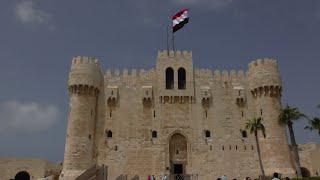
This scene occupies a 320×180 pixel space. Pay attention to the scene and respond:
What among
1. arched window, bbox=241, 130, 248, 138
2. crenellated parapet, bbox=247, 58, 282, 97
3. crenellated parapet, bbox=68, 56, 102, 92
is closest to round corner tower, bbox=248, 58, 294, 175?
crenellated parapet, bbox=247, 58, 282, 97

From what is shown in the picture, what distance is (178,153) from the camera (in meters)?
35.8

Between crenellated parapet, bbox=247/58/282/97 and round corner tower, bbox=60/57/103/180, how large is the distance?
49.3ft

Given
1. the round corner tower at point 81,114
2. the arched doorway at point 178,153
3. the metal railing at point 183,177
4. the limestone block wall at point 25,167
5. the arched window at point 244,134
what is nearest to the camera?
the round corner tower at point 81,114

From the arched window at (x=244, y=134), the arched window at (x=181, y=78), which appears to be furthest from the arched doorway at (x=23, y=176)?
the arched window at (x=244, y=134)

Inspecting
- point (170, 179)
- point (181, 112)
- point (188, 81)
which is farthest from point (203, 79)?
point (170, 179)

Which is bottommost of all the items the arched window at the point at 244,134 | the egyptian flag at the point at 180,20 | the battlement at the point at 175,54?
the arched window at the point at 244,134

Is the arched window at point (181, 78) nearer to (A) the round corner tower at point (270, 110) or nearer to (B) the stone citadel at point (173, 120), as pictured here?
(B) the stone citadel at point (173, 120)

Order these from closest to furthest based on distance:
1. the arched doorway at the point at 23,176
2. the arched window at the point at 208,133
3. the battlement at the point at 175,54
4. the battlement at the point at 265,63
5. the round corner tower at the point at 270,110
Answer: the round corner tower at the point at 270,110
the arched window at the point at 208,133
the battlement at the point at 265,63
the battlement at the point at 175,54
the arched doorway at the point at 23,176

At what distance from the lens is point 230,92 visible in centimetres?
3722

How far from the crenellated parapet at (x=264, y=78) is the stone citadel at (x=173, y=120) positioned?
0.31 feet

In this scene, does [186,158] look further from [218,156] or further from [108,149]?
[108,149]

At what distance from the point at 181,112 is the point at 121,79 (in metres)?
6.76

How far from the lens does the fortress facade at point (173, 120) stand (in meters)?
34.2

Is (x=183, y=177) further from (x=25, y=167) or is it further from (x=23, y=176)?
(x=23, y=176)
